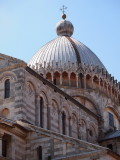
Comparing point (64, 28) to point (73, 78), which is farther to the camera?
point (64, 28)

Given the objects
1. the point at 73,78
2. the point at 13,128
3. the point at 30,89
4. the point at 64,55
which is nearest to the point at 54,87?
the point at 30,89

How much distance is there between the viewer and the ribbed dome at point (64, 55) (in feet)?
147

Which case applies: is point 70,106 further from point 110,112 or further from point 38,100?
point 110,112

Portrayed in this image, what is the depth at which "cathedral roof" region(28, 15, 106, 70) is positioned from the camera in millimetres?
44594

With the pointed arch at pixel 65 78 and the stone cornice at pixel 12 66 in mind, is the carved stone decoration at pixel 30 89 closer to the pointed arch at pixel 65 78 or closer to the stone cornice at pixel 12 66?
the stone cornice at pixel 12 66

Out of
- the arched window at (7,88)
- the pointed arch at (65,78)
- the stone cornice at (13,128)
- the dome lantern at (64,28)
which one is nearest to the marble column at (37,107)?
the arched window at (7,88)

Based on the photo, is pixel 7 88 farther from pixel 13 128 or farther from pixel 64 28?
pixel 64 28

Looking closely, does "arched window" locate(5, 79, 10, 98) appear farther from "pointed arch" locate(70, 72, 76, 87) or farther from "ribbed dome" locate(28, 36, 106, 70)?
"ribbed dome" locate(28, 36, 106, 70)

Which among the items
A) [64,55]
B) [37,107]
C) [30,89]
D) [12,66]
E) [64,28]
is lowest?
[37,107]

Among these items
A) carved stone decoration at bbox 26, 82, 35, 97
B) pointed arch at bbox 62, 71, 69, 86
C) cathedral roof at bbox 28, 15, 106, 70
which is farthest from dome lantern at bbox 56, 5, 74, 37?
carved stone decoration at bbox 26, 82, 35, 97

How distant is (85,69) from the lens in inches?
1727

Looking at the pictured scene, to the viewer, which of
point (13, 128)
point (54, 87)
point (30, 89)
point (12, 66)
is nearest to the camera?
point (13, 128)

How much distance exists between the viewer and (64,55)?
4525cm

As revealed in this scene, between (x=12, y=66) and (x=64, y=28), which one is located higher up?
(x=64, y=28)
